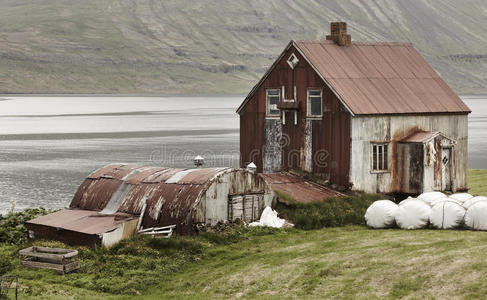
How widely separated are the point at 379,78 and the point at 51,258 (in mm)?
22512

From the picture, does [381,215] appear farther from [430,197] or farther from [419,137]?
[419,137]

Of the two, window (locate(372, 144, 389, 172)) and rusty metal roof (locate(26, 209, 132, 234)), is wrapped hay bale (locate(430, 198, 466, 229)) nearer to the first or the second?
window (locate(372, 144, 389, 172))

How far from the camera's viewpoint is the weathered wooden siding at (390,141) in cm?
3912

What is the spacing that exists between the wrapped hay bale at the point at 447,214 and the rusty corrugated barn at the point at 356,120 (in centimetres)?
816

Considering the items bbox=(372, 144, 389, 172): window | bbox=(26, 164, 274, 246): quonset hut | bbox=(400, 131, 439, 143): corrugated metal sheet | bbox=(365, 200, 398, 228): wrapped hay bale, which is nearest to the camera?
bbox=(26, 164, 274, 246): quonset hut

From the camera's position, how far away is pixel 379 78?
4272 cm

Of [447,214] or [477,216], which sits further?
[447,214]

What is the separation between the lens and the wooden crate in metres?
27.1

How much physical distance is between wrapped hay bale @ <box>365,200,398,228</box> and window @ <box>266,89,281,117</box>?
11.8m

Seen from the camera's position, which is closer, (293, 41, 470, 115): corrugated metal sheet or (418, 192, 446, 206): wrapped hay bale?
(418, 192, 446, 206): wrapped hay bale

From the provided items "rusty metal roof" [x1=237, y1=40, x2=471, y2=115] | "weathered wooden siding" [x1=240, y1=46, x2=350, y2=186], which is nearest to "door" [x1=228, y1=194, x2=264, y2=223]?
"weathered wooden siding" [x1=240, y1=46, x2=350, y2=186]

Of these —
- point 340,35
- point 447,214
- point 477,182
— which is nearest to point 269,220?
point 447,214

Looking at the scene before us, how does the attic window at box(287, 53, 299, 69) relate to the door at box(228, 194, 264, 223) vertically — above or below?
above

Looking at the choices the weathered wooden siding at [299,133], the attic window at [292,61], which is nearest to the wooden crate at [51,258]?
the weathered wooden siding at [299,133]
